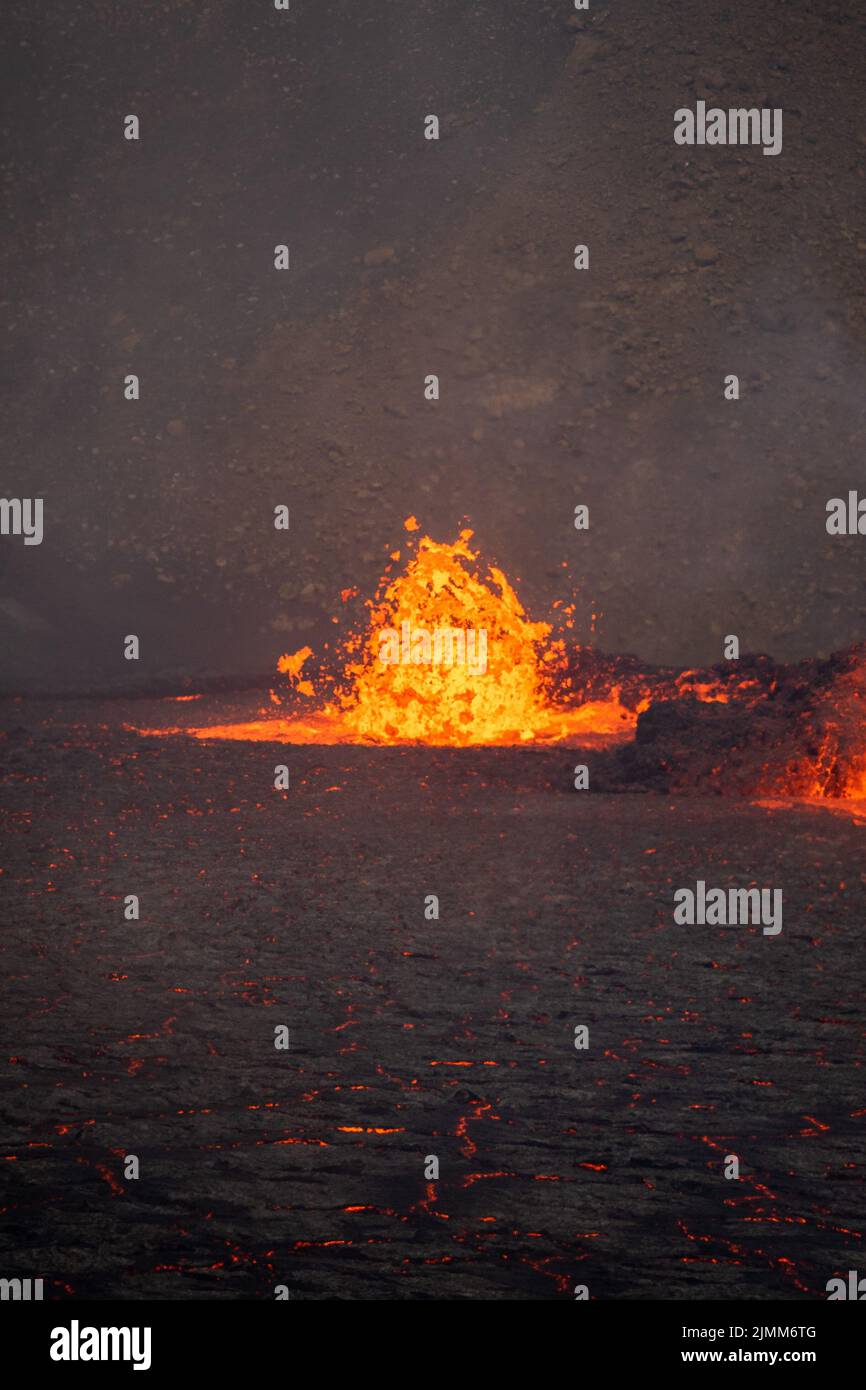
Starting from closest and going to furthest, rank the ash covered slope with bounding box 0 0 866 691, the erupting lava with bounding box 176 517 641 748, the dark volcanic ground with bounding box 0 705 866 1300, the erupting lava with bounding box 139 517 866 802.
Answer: the dark volcanic ground with bounding box 0 705 866 1300 → the erupting lava with bounding box 139 517 866 802 → the erupting lava with bounding box 176 517 641 748 → the ash covered slope with bounding box 0 0 866 691

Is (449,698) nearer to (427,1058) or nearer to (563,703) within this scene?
(563,703)

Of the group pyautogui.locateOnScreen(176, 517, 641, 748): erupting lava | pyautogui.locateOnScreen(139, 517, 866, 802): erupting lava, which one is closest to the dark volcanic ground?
pyautogui.locateOnScreen(139, 517, 866, 802): erupting lava

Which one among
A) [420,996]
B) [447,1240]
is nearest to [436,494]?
[420,996]

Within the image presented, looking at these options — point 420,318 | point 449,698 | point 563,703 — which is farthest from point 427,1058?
point 420,318

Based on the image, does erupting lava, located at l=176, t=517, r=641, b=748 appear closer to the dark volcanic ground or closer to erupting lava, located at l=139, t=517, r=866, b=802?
erupting lava, located at l=139, t=517, r=866, b=802

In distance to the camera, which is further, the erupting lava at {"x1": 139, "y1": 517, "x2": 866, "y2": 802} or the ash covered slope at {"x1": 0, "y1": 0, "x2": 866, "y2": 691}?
the ash covered slope at {"x1": 0, "y1": 0, "x2": 866, "y2": 691}

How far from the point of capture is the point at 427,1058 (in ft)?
19.2

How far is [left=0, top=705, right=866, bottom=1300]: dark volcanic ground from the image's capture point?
429cm

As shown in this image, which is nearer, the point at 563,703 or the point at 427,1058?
the point at 427,1058

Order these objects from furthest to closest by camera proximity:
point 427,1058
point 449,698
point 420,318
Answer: point 420,318, point 449,698, point 427,1058

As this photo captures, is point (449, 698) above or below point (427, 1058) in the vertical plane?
above

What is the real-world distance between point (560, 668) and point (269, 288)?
1030cm

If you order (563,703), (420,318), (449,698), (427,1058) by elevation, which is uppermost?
(420,318)
